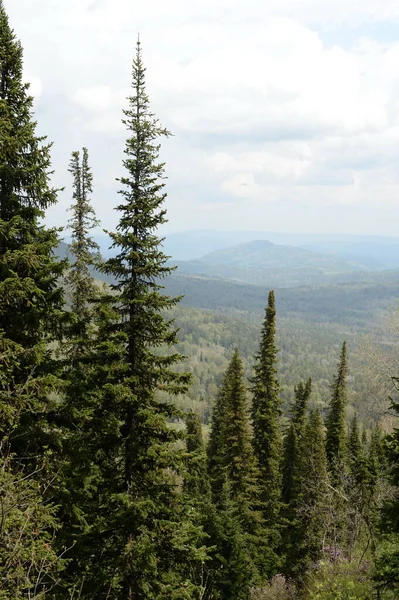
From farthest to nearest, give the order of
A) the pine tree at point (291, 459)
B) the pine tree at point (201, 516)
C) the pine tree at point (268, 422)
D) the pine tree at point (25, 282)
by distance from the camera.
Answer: the pine tree at point (291, 459)
the pine tree at point (268, 422)
the pine tree at point (201, 516)
the pine tree at point (25, 282)

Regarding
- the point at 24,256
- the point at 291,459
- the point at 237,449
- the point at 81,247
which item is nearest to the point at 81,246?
the point at 81,247

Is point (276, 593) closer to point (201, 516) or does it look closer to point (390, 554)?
point (201, 516)

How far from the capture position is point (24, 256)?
9844 millimetres

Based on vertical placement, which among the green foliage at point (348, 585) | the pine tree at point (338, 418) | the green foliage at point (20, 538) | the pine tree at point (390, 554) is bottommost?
the pine tree at point (338, 418)

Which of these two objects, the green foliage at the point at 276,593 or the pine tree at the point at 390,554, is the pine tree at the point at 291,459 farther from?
the pine tree at the point at 390,554

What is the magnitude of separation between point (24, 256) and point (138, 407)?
4707 mm

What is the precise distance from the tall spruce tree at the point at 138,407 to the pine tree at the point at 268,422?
68.7 feet

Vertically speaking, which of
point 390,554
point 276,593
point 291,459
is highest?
point 390,554

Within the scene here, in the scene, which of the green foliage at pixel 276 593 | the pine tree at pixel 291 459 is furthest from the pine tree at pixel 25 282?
the pine tree at pixel 291 459

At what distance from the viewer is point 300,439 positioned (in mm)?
38344

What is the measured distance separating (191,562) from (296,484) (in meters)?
27.5

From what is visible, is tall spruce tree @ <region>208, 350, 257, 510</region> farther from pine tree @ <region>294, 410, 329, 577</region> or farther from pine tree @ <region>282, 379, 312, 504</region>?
pine tree @ <region>282, 379, 312, 504</region>

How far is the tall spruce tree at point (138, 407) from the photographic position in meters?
10.9

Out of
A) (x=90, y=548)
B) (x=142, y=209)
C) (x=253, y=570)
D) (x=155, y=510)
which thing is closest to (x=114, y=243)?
(x=142, y=209)
